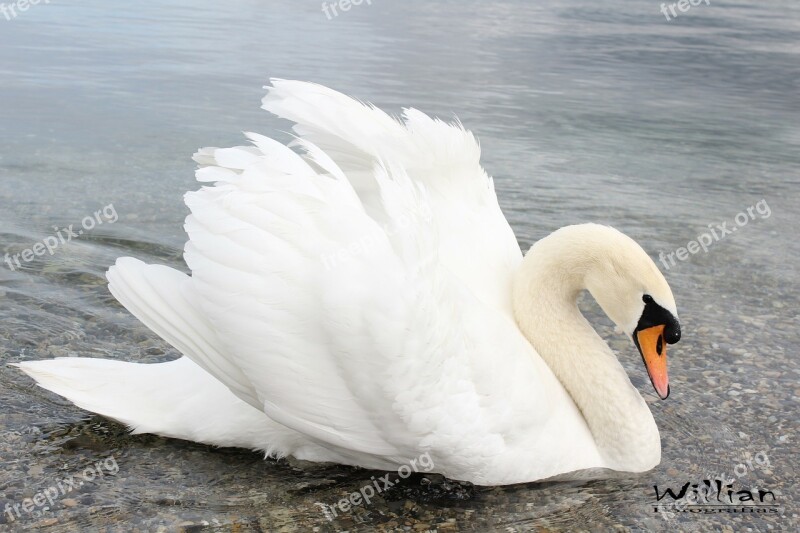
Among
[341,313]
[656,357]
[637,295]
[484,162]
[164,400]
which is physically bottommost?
[484,162]

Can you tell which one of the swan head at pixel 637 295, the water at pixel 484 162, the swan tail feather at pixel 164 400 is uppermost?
the swan head at pixel 637 295

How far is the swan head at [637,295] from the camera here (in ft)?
13.6

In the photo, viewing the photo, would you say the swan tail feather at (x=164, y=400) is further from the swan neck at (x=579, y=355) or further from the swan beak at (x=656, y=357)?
the swan beak at (x=656, y=357)

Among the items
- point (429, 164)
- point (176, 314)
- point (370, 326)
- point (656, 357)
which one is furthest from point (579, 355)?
point (176, 314)

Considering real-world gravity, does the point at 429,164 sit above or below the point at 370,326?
above

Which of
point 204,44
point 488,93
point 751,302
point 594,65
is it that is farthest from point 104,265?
point 594,65

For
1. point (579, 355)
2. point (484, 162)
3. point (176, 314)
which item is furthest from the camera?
point (484, 162)

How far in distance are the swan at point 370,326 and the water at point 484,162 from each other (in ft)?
0.74

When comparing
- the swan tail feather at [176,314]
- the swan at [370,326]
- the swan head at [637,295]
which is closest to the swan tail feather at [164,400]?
the swan at [370,326]

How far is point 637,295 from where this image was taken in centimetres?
419

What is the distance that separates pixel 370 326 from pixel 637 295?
1.34m

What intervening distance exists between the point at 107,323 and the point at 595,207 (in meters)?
4.65

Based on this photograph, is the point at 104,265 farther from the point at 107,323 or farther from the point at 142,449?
the point at 142,449

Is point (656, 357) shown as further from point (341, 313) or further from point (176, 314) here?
point (176, 314)
